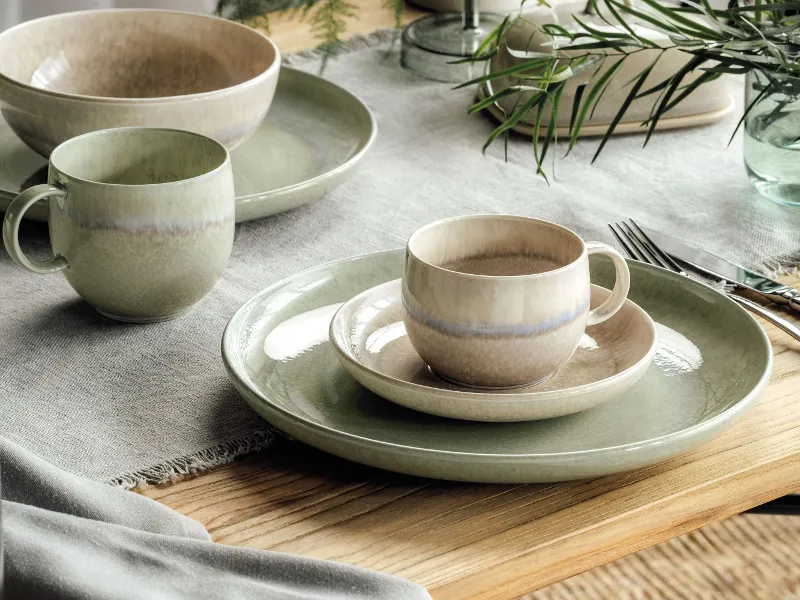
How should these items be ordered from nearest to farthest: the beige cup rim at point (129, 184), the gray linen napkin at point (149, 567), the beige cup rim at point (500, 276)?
the gray linen napkin at point (149, 567)
the beige cup rim at point (500, 276)
the beige cup rim at point (129, 184)

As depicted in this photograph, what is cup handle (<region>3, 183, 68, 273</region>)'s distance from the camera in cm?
63

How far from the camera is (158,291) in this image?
2.14ft

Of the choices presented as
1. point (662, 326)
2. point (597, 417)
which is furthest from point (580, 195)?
point (597, 417)

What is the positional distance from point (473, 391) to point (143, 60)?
22.3 inches

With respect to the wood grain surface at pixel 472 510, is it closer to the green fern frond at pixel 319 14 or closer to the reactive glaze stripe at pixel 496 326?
the reactive glaze stripe at pixel 496 326

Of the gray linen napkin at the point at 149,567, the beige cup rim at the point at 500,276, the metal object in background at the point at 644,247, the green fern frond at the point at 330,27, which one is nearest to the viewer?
the gray linen napkin at the point at 149,567

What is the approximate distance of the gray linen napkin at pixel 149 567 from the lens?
16.1 inches

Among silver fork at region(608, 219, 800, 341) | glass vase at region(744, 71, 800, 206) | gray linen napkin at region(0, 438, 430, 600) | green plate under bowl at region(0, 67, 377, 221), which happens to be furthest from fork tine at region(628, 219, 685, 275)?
gray linen napkin at region(0, 438, 430, 600)

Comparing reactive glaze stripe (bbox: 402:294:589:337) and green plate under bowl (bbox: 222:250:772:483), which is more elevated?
reactive glaze stripe (bbox: 402:294:589:337)

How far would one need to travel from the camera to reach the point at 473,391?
1.77 feet

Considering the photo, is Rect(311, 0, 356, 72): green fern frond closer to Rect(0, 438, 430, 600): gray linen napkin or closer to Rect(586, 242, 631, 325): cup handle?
Rect(586, 242, 631, 325): cup handle

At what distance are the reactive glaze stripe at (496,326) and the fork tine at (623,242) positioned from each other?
0.25 m

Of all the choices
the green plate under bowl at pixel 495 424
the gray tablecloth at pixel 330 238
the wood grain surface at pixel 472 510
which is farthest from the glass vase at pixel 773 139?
the wood grain surface at pixel 472 510

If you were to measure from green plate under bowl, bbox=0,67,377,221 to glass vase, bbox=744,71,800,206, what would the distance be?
0.31 m
